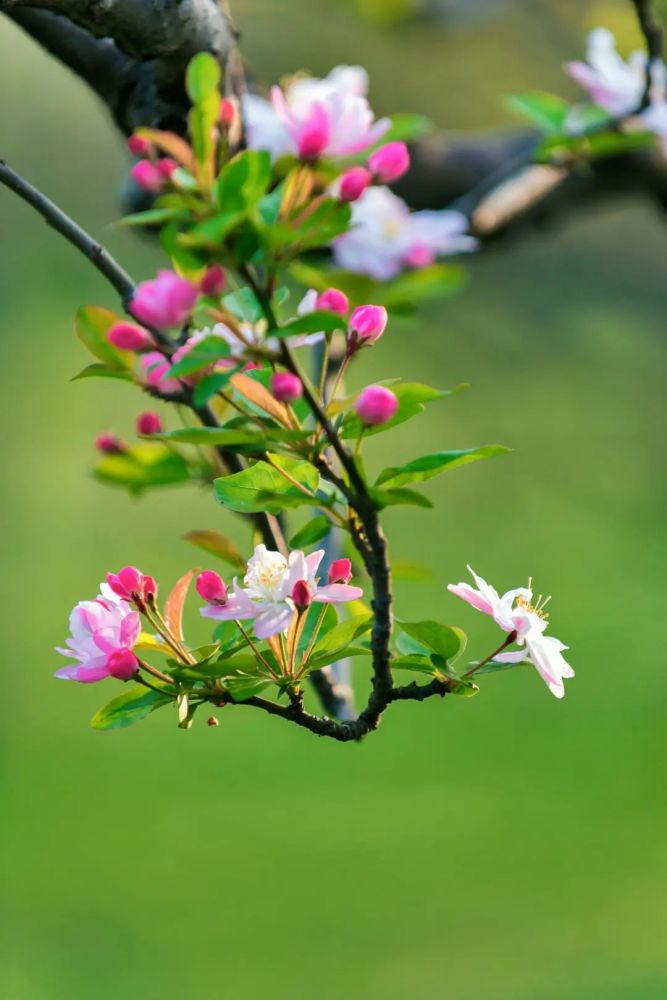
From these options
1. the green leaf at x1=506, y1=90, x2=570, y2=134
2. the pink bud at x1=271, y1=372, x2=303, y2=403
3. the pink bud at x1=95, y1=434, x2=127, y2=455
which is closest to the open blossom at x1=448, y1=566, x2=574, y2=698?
the pink bud at x1=271, y1=372, x2=303, y2=403

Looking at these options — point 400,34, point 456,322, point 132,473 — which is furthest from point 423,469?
point 456,322

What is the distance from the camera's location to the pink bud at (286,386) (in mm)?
345

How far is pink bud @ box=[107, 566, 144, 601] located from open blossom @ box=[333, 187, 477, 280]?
0.50 meters

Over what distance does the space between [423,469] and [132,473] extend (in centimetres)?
26

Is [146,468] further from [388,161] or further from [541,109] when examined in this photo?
[541,109]

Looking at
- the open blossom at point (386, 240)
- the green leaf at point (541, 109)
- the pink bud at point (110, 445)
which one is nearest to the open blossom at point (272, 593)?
the pink bud at point (110, 445)

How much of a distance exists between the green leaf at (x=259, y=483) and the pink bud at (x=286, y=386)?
56 mm

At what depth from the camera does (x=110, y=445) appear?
618 mm

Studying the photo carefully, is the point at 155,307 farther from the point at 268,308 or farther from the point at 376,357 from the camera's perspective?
the point at 376,357

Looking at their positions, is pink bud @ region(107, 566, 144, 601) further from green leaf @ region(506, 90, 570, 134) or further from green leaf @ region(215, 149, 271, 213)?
green leaf @ region(506, 90, 570, 134)

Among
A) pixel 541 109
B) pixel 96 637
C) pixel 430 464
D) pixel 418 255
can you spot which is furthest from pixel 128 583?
pixel 541 109

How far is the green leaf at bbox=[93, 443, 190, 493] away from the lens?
1.99ft

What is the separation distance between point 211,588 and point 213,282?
4.8 inches

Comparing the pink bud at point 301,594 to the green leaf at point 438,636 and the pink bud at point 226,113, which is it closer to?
the green leaf at point 438,636
